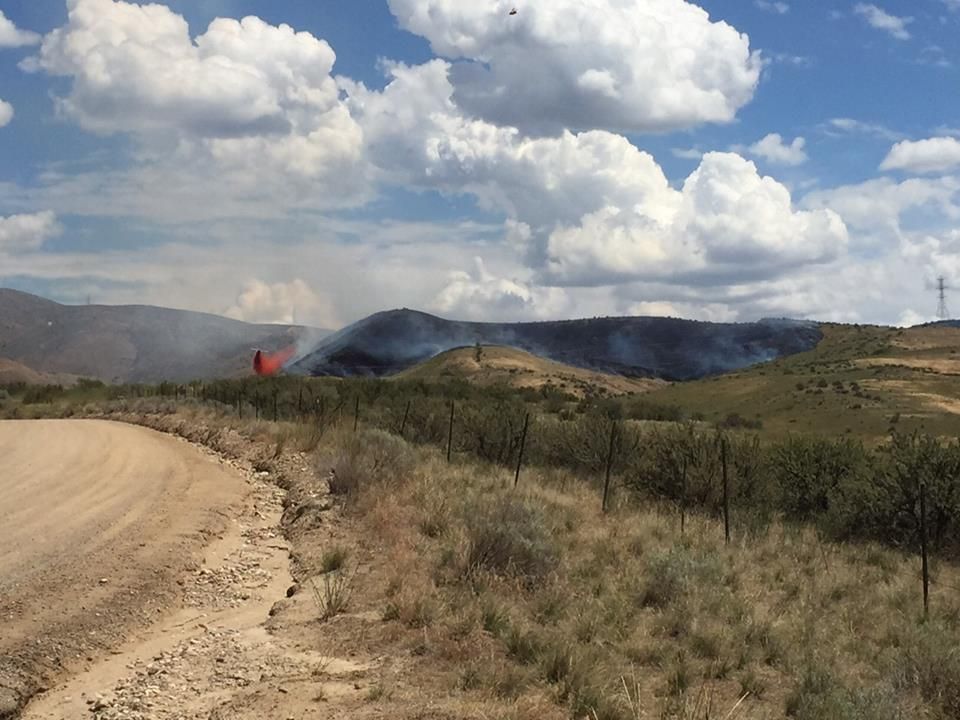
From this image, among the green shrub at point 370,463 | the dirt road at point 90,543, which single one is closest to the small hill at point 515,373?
the green shrub at point 370,463

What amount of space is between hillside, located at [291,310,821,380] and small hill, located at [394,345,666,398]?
12.4 metres

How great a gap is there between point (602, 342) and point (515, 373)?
232 feet

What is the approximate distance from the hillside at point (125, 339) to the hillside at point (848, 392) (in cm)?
7358

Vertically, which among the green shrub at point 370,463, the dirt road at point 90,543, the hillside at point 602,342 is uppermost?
the hillside at point 602,342

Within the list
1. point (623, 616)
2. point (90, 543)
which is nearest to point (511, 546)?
point (623, 616)

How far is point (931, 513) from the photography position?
749 inches

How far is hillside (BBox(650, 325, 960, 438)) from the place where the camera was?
6091 cm

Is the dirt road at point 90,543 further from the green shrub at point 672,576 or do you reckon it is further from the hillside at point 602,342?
the hillside at point 602,342

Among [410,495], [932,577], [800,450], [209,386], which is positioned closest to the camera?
[932,577]

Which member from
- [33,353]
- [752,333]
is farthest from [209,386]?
[752,333]

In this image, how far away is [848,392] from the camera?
75.4 meters

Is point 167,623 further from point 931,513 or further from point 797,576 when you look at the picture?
point 931,513

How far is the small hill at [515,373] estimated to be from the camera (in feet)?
359

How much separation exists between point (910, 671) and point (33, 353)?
575 feet
